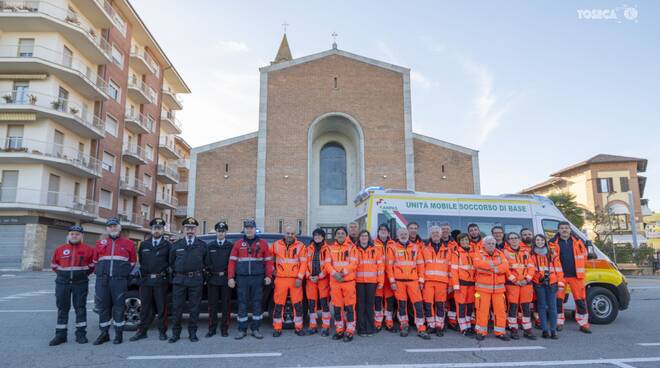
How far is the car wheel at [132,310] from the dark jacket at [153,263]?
35.9 inches

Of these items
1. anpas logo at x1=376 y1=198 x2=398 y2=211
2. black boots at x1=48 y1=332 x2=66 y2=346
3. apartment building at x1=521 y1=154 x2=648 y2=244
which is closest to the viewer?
black boots at x1=48 y1=332 x2=66 y2=346

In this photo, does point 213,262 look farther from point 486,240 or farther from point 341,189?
point 341,189

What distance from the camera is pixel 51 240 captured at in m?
25.1

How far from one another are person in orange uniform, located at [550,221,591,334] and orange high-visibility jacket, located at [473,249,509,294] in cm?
128

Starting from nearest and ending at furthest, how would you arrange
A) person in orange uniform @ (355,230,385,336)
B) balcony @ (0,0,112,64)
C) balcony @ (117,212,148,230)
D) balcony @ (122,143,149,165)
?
person in orange uniform @ (355,230,385,336) < balcony @ (0,0,112,64) < balcony @ (117,212,148,230) < balcony @ (122,143,149,165)

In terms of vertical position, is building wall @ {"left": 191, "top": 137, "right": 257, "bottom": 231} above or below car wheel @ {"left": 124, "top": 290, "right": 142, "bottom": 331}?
above

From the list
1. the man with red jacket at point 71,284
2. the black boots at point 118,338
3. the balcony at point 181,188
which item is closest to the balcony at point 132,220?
the balcony at point 181,188

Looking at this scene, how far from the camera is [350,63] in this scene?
26.4 metres

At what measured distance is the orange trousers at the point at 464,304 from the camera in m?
6.94

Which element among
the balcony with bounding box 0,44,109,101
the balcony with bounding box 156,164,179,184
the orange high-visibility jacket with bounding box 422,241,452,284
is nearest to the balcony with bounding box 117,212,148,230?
the balcony with bounding box 156,164,179,184

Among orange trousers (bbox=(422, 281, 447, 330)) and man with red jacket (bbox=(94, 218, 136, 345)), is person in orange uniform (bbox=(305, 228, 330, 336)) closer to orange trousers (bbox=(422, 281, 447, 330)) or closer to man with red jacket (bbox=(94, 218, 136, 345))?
orange trousers (bbox=(422, 281, 447, 330))

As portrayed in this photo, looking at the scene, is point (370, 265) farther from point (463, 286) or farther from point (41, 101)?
point (41, 101)

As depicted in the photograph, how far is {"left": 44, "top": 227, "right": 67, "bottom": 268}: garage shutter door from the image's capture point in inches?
969

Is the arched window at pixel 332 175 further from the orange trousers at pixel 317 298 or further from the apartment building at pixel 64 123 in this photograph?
the orange trousers at pixel 317 298
